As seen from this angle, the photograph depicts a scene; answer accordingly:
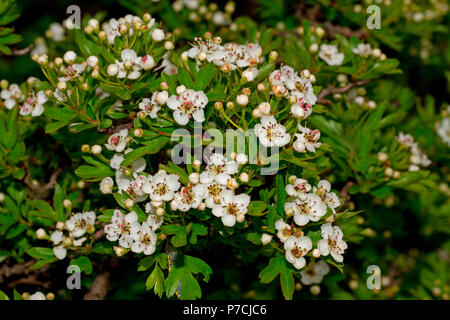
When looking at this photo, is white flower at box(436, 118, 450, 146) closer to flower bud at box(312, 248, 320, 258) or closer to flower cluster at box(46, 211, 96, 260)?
flower bud at box(312, 248, 320, 258)

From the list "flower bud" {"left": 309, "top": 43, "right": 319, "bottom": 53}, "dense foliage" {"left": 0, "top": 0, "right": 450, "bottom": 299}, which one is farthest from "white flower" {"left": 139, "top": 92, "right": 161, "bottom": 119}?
"flower bud" {"left": 309, "top": 43, "right": 319, "bottom": 53}

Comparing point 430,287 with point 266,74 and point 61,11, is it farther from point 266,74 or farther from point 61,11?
point 61,11

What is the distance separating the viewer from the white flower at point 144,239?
1.82m

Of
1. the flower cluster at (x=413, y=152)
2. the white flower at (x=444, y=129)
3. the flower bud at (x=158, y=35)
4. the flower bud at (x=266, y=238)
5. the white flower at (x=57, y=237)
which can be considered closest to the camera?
the flower bud at (x=266, y=238)

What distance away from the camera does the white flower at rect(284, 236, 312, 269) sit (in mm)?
1816

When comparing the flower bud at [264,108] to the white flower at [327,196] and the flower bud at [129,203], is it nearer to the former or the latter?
the white flower at [327,196]

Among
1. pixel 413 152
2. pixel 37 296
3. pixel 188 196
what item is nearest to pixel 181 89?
pixel 188 196

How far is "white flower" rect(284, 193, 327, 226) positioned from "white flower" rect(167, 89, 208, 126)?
530 millimetres

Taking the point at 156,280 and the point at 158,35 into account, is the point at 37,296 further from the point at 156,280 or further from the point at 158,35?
the point at 158,35

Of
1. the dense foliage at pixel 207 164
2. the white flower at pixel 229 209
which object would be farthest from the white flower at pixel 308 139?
the white flower at pixel 229 209

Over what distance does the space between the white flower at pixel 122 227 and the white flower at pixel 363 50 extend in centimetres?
157

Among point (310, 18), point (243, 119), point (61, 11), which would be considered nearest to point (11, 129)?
point (243, 119)
